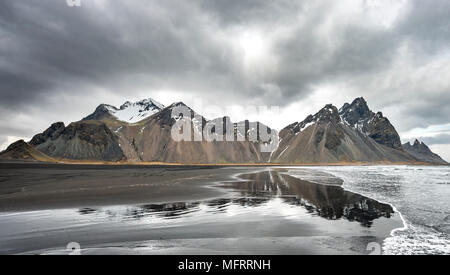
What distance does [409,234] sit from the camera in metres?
8.33

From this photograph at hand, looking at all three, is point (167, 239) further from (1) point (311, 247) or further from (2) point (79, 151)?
(2) point (79, 151)

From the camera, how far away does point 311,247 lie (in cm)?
699

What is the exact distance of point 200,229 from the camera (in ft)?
29.7

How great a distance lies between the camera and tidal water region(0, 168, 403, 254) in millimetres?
6926

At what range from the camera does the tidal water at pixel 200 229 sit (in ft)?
22.7
